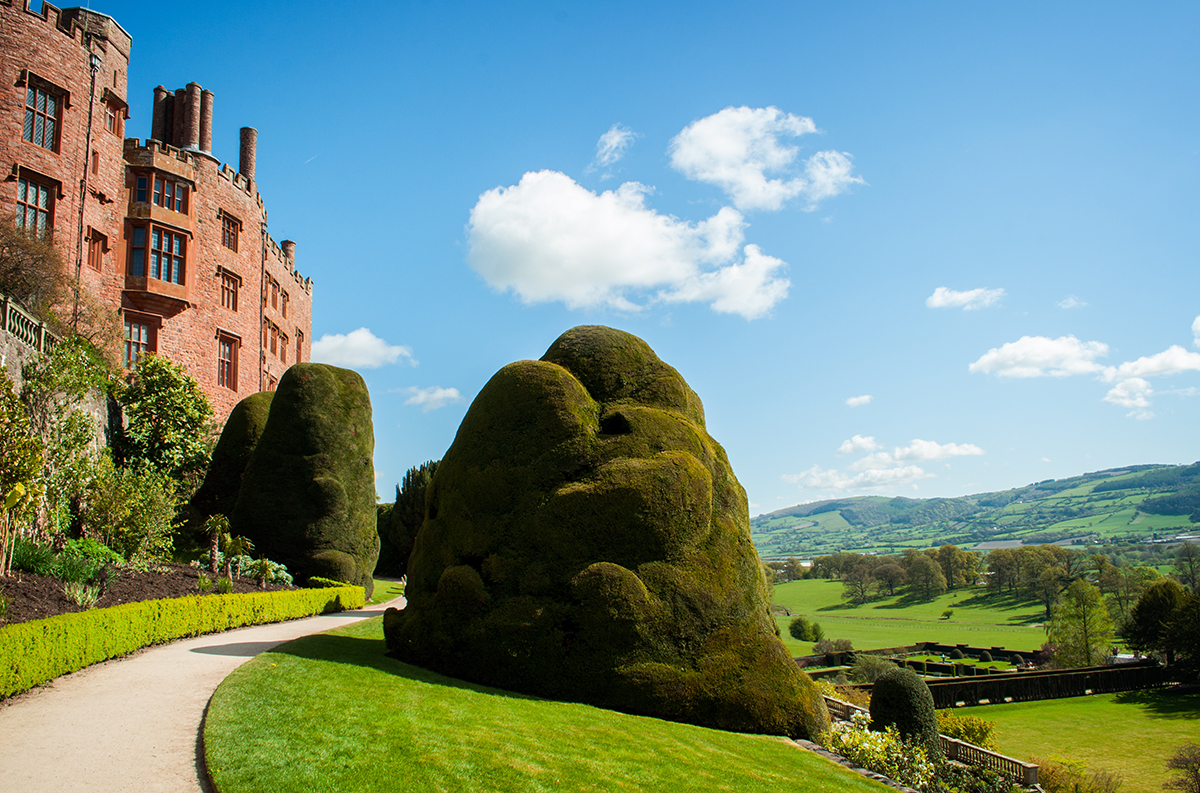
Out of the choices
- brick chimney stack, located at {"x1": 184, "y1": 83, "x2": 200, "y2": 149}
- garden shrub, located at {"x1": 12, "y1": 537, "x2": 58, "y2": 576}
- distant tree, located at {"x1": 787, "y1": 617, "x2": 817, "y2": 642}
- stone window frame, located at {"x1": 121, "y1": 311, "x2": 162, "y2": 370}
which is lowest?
distant tree, located at {"x1": 787, "y1": 617, "x2": 817, "y2": 642}

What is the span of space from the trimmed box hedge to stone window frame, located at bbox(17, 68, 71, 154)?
19.3m

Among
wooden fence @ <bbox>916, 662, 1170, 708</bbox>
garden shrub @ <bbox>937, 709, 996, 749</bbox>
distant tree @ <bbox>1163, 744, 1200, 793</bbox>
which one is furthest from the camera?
wooden fence @ <bbox>916, 662, 1170, 708</bbox>

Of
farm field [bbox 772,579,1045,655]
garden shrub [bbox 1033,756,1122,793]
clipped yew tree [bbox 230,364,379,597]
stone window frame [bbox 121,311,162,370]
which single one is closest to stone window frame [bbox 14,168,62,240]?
stone window frame [bbox 121,311,162,370]

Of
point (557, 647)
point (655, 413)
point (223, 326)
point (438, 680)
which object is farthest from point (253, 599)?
point (223, 326)

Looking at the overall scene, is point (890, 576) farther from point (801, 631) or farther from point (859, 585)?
point (801, 631)

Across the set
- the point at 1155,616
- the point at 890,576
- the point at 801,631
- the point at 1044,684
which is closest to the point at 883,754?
the point at 1044,684

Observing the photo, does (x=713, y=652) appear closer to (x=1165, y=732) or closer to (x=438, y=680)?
(x=438, y=680)

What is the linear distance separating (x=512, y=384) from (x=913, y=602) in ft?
341

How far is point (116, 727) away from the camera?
852 centimetres

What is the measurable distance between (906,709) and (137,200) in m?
A: 33.8

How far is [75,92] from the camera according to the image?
2602 cm

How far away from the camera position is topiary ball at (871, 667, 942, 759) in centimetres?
1433

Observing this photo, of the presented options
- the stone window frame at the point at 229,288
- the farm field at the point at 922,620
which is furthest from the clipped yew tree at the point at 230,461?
the farm field at the point at 922,620

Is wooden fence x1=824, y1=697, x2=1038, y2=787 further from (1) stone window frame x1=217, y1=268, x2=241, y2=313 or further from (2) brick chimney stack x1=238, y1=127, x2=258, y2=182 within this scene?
(2) brick chimney stack x1=238, y1=127, x2=258, y2=182
